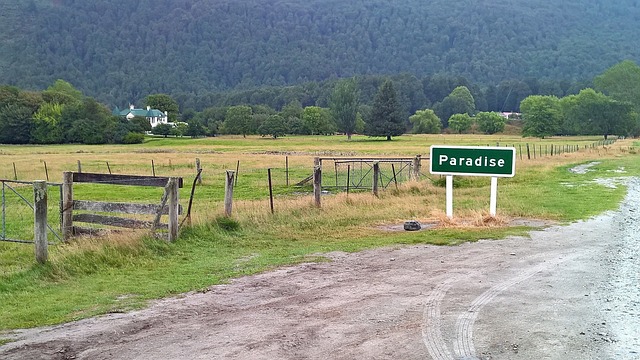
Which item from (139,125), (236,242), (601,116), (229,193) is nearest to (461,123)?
(601,116)

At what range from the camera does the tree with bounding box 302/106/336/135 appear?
136 meters

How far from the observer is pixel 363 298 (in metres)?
8.94

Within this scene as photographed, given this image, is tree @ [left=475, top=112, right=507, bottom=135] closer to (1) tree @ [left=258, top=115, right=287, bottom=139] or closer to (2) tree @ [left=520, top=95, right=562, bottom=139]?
(2) tree @ [left=520, top=95, right=562, bottom=139]

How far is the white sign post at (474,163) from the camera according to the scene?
639 inches

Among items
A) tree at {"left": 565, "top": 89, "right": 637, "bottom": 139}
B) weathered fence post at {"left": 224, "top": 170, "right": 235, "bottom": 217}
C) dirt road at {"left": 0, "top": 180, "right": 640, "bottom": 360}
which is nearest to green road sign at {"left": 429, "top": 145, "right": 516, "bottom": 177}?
dirt road at {"left": 0, "top": 180, "right": 640, "bottom": 360}

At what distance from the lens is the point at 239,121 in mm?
136875

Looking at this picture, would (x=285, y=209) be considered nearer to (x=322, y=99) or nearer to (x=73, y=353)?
(x=73, y=353)

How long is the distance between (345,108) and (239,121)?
22828mm

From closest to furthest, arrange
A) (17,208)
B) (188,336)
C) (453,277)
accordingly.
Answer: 1. (188,336)
2. (453,277)
3. (17,208)

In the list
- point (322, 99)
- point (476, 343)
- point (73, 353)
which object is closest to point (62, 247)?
point (73, 353)

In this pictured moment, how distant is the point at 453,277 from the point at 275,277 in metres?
2.81

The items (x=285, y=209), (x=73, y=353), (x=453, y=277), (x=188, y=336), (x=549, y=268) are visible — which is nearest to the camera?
(x=73, y=353)

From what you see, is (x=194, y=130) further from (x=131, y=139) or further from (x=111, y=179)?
(x=111, y=179)

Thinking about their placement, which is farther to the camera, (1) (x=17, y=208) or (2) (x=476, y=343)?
(1) (x=17, y=208)
